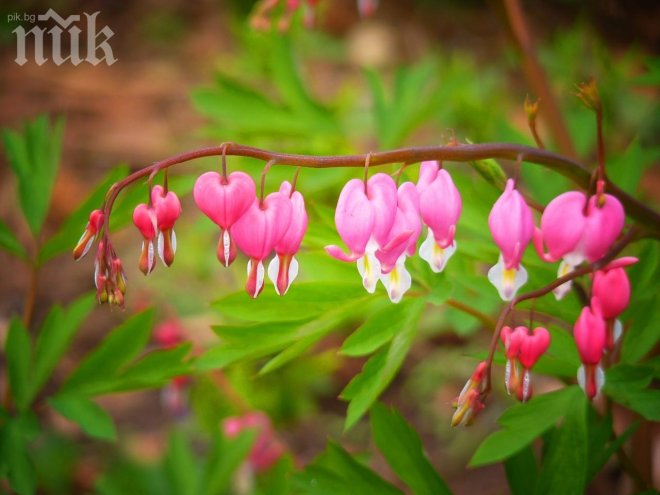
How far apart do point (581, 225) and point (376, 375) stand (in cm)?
32

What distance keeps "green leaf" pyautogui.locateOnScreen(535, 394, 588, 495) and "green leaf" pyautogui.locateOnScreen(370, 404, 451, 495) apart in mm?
168

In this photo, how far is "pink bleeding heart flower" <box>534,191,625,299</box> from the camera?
81 centimetres

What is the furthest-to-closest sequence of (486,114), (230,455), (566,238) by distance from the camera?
1. (486,114)
2. (230,455)
3. (566,238)

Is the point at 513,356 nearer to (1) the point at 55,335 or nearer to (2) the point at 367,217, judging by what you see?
(2) the point at 367,217

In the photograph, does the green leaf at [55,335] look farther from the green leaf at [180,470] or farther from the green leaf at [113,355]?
the green leaf at [180,470]

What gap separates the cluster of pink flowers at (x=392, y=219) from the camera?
82cm

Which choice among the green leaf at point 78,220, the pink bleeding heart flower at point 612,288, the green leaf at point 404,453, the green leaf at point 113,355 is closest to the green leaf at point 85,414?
the green leaf at point 113,355

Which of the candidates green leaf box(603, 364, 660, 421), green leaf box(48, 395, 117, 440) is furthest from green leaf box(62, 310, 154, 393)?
green leaf box(603, 364, 660, 421)

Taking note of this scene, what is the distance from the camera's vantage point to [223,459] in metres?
1.46

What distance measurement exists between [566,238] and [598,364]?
0.49ft

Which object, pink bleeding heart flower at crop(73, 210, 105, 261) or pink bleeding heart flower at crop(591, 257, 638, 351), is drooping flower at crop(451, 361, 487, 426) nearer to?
pink bleeding heart flower at crop(591, 257, 638, 351)

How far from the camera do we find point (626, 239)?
88 centimetres

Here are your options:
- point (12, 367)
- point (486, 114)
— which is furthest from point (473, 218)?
point (486, 114)

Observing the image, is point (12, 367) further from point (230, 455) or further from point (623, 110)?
point (623, 110)
